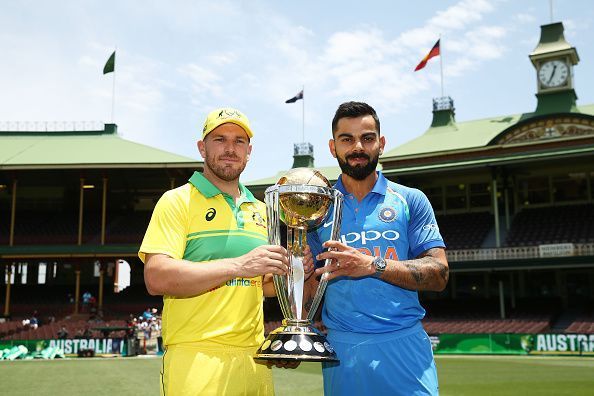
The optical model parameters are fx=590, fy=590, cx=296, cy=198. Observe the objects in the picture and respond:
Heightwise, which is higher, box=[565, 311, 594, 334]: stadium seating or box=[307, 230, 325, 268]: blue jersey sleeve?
box=[307, 230, 325, 268]: blue jersey sleeve

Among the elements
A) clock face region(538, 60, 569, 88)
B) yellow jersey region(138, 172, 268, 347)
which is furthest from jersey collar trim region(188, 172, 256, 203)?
clock face region(538, 60, 569, 88)

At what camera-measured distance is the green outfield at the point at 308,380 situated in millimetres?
12422

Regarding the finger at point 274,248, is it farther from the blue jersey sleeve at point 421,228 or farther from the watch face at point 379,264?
the blue jersey sleeve at point 421,228

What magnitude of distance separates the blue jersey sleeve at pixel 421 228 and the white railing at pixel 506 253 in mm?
27811

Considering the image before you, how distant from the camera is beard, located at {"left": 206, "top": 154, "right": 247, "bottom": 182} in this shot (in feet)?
11.9

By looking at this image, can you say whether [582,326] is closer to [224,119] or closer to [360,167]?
[360,167]

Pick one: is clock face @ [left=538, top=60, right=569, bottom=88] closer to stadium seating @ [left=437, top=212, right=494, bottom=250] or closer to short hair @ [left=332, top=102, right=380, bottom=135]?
stadium seating @ [left=437, top=212, right=494, bottom=250]

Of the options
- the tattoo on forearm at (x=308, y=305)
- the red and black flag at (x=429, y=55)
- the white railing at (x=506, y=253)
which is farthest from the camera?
the red and black flag at (x=429, y=55)

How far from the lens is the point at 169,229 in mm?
3375

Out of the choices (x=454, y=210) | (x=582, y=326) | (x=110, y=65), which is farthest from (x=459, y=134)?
(x=110, y=65)

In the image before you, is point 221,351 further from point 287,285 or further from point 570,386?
point 570,386

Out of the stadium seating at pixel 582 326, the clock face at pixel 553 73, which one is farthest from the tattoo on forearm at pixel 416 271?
the clock face at pixel 553 73

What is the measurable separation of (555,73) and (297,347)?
39013 millimetres

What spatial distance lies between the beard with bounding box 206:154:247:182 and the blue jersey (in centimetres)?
66
